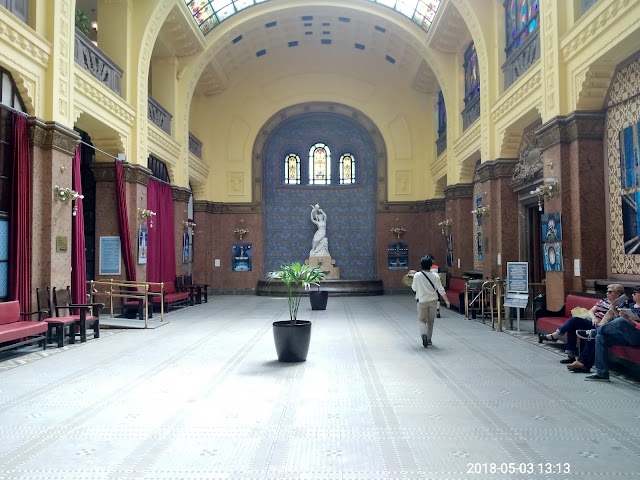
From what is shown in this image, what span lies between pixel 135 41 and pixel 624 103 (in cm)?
1176

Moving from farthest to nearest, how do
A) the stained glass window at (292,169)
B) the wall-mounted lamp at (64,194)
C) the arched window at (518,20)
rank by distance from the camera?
the stained glass window at (292,169), the arched window at (518,20), the wall-mounted lamp at (64,194)

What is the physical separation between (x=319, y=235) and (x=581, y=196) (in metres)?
14.7

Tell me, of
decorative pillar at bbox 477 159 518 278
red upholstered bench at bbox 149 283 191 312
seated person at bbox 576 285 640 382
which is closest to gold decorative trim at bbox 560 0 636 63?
decorative pillar at bbox 477 159 518 278

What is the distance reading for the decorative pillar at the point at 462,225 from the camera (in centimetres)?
1731

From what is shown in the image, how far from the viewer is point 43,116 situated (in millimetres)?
9656

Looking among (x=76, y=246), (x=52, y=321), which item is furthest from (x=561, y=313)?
(x=76, y=246)

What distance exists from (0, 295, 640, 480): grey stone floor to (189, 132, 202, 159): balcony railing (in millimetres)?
13487

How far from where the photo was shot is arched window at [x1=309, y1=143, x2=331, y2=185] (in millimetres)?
24844

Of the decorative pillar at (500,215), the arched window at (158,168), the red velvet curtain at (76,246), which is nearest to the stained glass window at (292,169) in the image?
the arched window at (158,168)

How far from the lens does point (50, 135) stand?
9.64m

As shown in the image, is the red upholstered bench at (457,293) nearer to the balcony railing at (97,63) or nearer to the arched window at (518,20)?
the arched window at (518,20)

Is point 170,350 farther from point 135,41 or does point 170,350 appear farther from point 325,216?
point 325,216

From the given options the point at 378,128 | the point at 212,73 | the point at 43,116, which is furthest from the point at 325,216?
the point at 43,116

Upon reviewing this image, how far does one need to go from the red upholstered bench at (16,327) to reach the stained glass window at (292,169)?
651 inches
